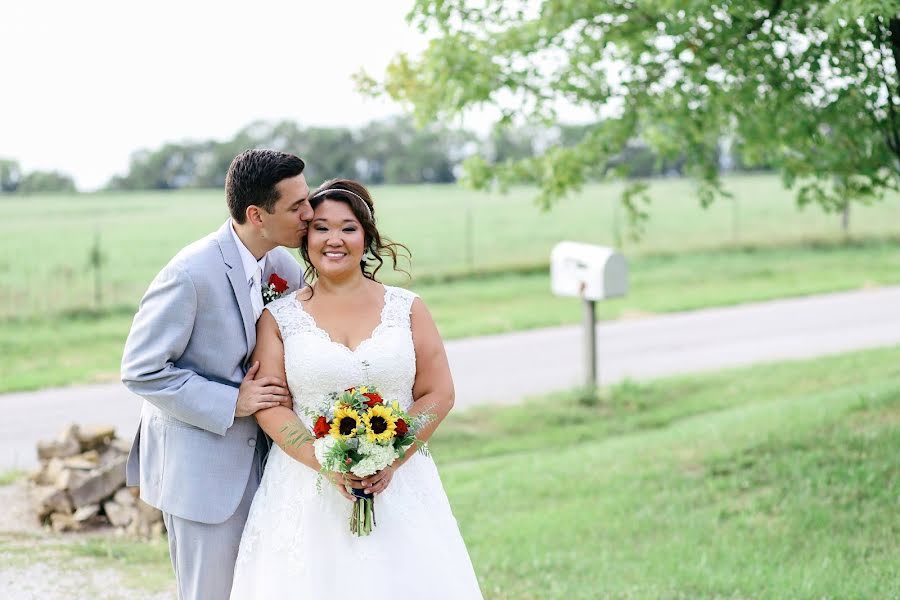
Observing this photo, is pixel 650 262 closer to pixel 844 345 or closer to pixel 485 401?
pixel 844 345

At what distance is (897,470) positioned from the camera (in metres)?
6.68

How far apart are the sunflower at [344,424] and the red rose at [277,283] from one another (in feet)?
2.57

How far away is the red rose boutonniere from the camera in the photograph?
404 centimetres

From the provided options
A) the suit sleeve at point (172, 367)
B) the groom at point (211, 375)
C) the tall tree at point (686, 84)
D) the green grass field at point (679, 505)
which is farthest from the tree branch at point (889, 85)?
the suit sleeve at point (172, 367)

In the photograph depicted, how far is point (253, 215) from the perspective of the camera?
3801 mm

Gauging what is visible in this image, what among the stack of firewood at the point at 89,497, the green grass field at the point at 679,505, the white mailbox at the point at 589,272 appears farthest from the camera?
the white mailbox at the point at 589,272

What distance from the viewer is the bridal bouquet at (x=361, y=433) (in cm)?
343

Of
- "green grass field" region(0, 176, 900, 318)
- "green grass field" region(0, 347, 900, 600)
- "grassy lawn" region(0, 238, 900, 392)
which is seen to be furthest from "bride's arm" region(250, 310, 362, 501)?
"green grass field" region(0, 176, 900, 318)

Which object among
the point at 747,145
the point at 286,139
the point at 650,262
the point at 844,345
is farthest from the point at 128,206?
the point at 747,145

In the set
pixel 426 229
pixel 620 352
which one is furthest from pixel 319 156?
pixel 620 352

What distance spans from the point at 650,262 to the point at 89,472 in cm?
1665

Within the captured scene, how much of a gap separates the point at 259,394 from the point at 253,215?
63cm

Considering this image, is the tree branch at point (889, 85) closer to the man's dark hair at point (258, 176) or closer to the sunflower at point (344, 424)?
the man's dark hair at point (258, 176)

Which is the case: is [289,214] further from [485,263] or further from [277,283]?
[485,263]
